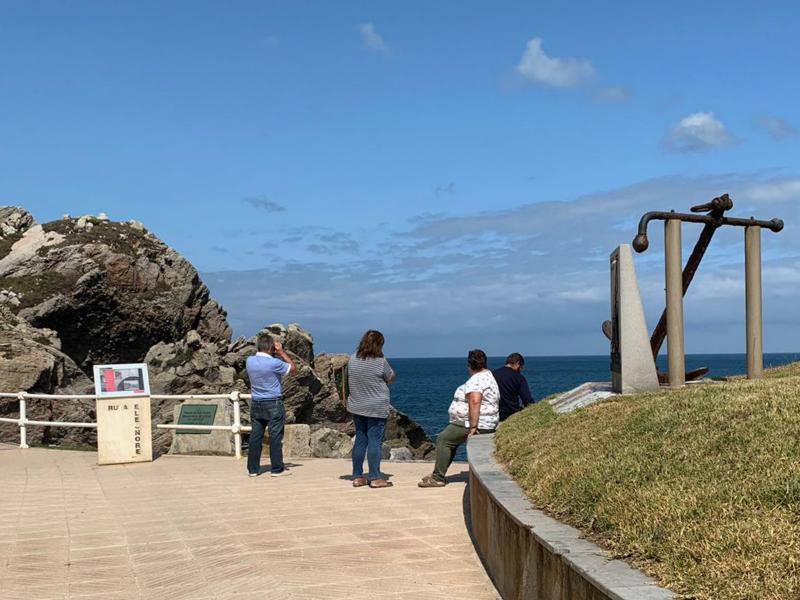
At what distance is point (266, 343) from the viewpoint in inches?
459

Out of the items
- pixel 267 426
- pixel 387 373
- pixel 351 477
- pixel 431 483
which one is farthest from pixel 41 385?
pixel 431 483

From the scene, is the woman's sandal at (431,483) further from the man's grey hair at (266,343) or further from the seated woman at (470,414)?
the man's grey hair at (266,343)

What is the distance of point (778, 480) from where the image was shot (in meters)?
4.71

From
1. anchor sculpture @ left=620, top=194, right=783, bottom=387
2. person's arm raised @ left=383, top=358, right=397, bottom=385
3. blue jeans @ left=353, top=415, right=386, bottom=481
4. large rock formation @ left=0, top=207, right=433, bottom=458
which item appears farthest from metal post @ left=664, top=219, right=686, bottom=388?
large rock formation @ left=0, top=207, right=433, bottom=458

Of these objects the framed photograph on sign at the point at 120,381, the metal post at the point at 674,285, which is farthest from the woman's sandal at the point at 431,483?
the framed photograph on sign at the point at 120,381

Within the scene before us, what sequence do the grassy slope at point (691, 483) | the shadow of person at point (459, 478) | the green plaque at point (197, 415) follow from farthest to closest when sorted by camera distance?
1. the green plaque at point (197, 415)
2. the shadow of person at point (459, 478)
3. the grassy slope at point (691, 483)

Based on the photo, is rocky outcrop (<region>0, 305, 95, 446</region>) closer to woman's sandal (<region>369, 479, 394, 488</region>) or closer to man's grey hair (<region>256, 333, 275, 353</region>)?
man's grey hair (<region>256, 333, 275, 353</region>)

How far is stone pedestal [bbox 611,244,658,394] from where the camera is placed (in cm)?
1052

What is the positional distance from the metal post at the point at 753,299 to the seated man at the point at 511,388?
335 centimetres

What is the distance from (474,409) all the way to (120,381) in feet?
22.3

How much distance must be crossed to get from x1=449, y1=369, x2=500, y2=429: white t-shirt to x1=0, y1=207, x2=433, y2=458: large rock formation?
21196 millimetres

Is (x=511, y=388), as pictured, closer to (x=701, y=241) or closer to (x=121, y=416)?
(x=701, y=241)

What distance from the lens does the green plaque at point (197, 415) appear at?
1462 cm

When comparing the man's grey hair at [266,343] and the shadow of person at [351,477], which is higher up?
the man's grey hair at [266,343]
